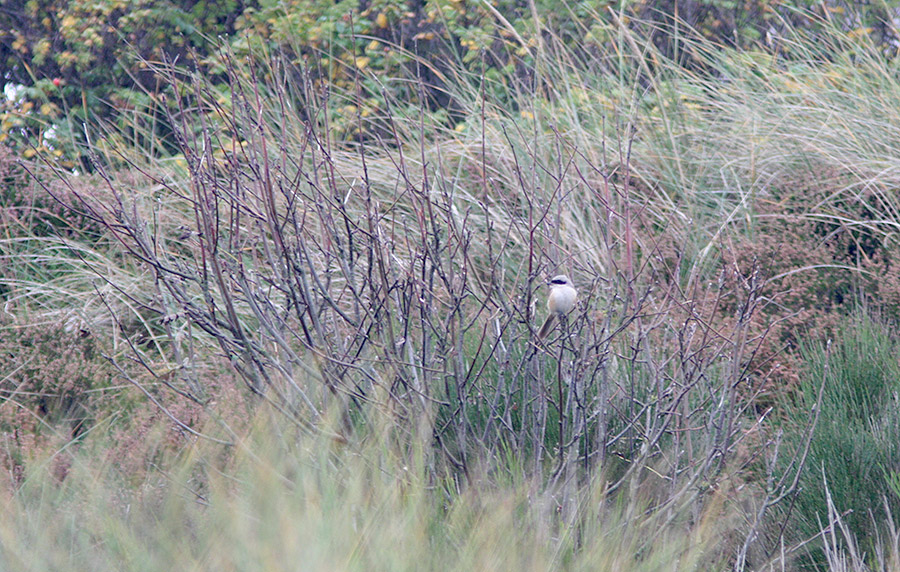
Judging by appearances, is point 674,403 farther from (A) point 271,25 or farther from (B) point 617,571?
(A) point 271,25

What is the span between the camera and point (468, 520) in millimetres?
2389

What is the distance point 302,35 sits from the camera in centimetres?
673

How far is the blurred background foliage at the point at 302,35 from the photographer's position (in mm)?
6723

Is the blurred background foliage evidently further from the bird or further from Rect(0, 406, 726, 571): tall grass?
Rect(0, 406, 726, 571): tall grass

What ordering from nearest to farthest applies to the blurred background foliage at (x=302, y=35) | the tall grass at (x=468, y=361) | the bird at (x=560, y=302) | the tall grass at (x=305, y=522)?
the tall grass at (x=305, y=522), the tall grass at (x=468, y=361), the bird at (x=560, y=302), the blurred background foliage at (x=302, y=35)

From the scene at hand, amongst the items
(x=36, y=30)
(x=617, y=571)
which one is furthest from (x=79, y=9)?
(x=617, y=571)

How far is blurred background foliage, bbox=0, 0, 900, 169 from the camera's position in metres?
6.72

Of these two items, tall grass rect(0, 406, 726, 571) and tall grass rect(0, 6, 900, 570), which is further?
tall grass rect(0, 6, 900, 570)

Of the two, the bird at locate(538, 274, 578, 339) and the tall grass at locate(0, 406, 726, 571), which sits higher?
the bird at locate(538, 274, 578, 339)

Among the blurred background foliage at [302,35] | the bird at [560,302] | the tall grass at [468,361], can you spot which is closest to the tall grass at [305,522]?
the tall grass at [468,361]

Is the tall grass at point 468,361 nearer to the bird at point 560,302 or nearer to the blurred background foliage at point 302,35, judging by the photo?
the bird at point 560,302

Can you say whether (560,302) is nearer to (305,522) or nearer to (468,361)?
(468,361)

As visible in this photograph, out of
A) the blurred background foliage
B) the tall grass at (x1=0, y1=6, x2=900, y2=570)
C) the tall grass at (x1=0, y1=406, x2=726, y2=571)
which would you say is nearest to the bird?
the tall grass at (x1=0, y1=6, x2=900, y2=570)

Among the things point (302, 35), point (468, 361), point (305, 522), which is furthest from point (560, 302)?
point (302, 35)
